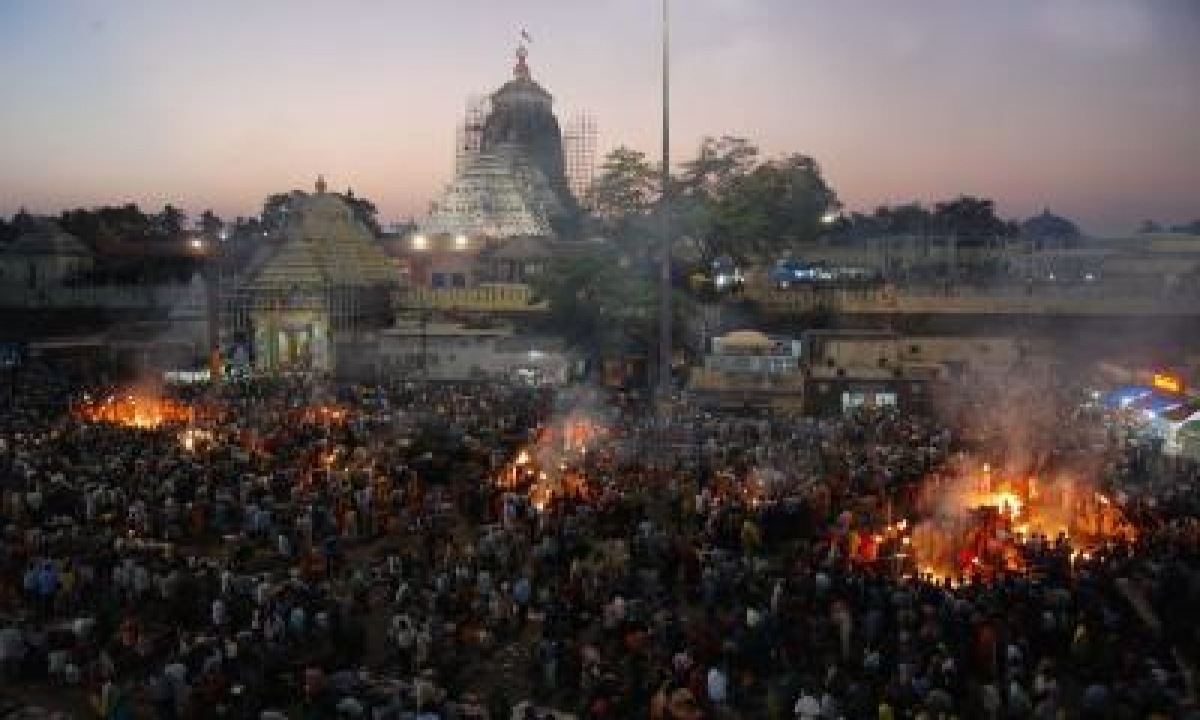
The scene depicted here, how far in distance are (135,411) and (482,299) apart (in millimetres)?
15854

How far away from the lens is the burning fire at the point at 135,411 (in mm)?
27672

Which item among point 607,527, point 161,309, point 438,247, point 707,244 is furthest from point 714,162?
point 607,527

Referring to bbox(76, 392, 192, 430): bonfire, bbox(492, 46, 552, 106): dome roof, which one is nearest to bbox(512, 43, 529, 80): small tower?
bbox(492, 46, 552, 106): dome roof

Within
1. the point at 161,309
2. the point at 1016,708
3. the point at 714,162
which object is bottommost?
the point at 1016,708

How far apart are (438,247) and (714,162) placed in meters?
13.7

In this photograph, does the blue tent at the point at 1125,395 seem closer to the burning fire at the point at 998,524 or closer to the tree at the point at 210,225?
the burning fire at the point at 998,524

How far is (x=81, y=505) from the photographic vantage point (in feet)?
59.0

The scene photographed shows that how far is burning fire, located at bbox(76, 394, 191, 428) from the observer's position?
1089 inches

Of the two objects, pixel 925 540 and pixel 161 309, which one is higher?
pixel 161 309

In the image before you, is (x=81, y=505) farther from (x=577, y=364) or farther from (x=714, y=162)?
(x=714, y=162)

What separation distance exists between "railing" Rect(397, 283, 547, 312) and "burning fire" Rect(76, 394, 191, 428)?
14524 millimetres

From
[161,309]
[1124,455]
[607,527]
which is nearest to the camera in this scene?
[607,527]

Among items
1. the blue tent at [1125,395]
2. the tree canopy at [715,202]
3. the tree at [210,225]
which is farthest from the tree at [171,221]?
the blue tent at [1125,395]

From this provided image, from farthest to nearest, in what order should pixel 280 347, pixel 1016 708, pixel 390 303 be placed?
pixel 390 303, pixel 280 347, pixel 1016 708
